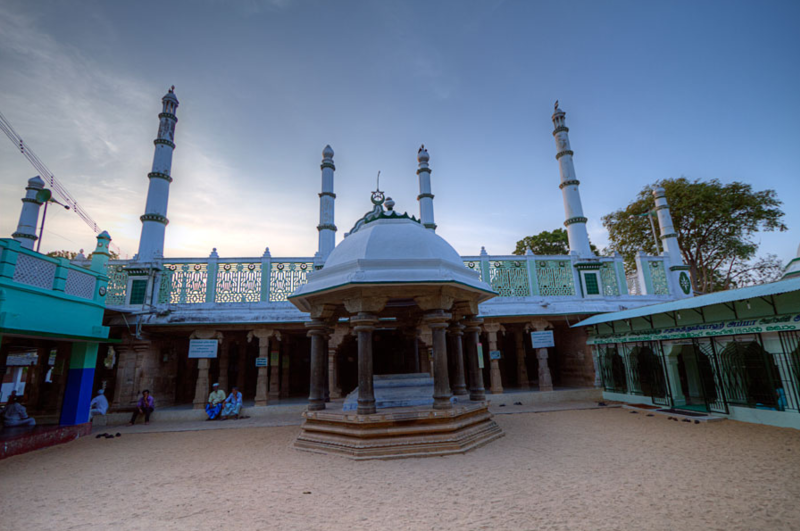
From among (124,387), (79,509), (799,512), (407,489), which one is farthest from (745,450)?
(124,387)

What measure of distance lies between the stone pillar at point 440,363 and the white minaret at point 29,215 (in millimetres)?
16294

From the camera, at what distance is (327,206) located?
1498cm

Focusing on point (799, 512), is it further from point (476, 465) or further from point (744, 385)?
point (744, 385)

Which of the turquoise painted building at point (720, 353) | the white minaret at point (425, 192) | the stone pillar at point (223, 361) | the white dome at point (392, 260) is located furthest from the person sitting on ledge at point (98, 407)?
the turquoise painted building at point (720, 353)

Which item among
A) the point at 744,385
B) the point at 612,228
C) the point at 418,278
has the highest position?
the point at 612,228

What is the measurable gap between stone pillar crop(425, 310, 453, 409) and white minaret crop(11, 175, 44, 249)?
16.3 metres

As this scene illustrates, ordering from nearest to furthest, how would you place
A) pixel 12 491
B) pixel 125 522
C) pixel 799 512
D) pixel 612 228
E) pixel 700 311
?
pixel 799 512 → pixel 125 522 → pixel 12 491 → pixel 700 311 → pixel 612 228

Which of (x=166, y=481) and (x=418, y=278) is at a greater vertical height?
(x=418, y=278)

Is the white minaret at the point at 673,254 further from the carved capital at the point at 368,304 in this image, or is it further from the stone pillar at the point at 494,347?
the carved capital at the point at 368,304

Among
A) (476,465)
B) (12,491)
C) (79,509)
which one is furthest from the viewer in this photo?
(476,465)

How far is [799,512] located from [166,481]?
22.4 feet

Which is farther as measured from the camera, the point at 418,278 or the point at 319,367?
the point at 319,367

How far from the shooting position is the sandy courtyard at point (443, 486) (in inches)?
135

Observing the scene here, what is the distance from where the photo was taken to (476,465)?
5.05 meters
